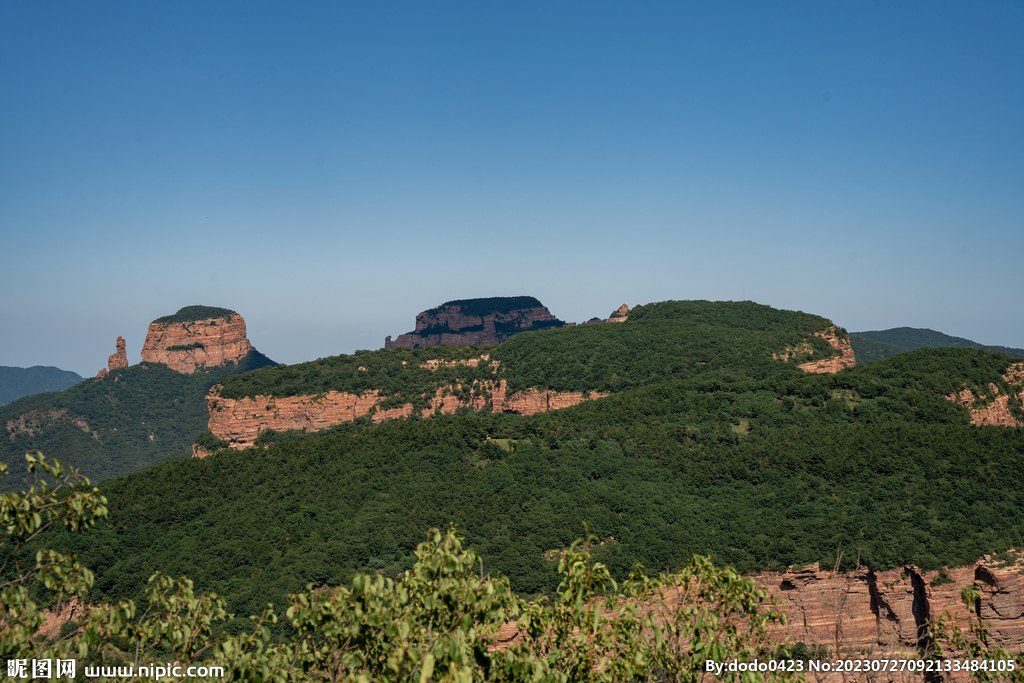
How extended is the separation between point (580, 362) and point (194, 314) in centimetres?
12843

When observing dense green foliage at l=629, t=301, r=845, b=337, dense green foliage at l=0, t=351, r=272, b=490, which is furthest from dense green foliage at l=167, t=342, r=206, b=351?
dense green foliage at l=629, t=301, r=845, b=337

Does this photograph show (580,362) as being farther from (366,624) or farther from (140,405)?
(140,405)

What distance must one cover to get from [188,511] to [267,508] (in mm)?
5592

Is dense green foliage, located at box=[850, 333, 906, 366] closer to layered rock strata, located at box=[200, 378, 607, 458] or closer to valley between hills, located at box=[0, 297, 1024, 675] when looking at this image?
valley between hills, located at box=[0, 297, 1024, 675]

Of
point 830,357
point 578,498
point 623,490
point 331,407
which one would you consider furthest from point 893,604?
point 331,407

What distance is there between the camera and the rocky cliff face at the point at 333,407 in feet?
295

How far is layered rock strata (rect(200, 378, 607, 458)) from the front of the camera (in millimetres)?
89812

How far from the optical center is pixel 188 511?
48.0 meters

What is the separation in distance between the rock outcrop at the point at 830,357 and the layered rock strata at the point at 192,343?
14424 centimetres

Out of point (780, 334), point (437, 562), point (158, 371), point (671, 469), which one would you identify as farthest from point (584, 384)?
point (158, 371)

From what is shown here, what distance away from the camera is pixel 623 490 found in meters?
50.9

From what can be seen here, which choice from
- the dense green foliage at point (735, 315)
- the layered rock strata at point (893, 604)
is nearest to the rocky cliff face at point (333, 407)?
the dense green foliage at point (735, 315)

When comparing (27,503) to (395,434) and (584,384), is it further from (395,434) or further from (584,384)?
(584,384)

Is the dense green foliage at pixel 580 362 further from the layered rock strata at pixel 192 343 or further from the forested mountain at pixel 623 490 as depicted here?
the layered rock strata at pixel 192 343
